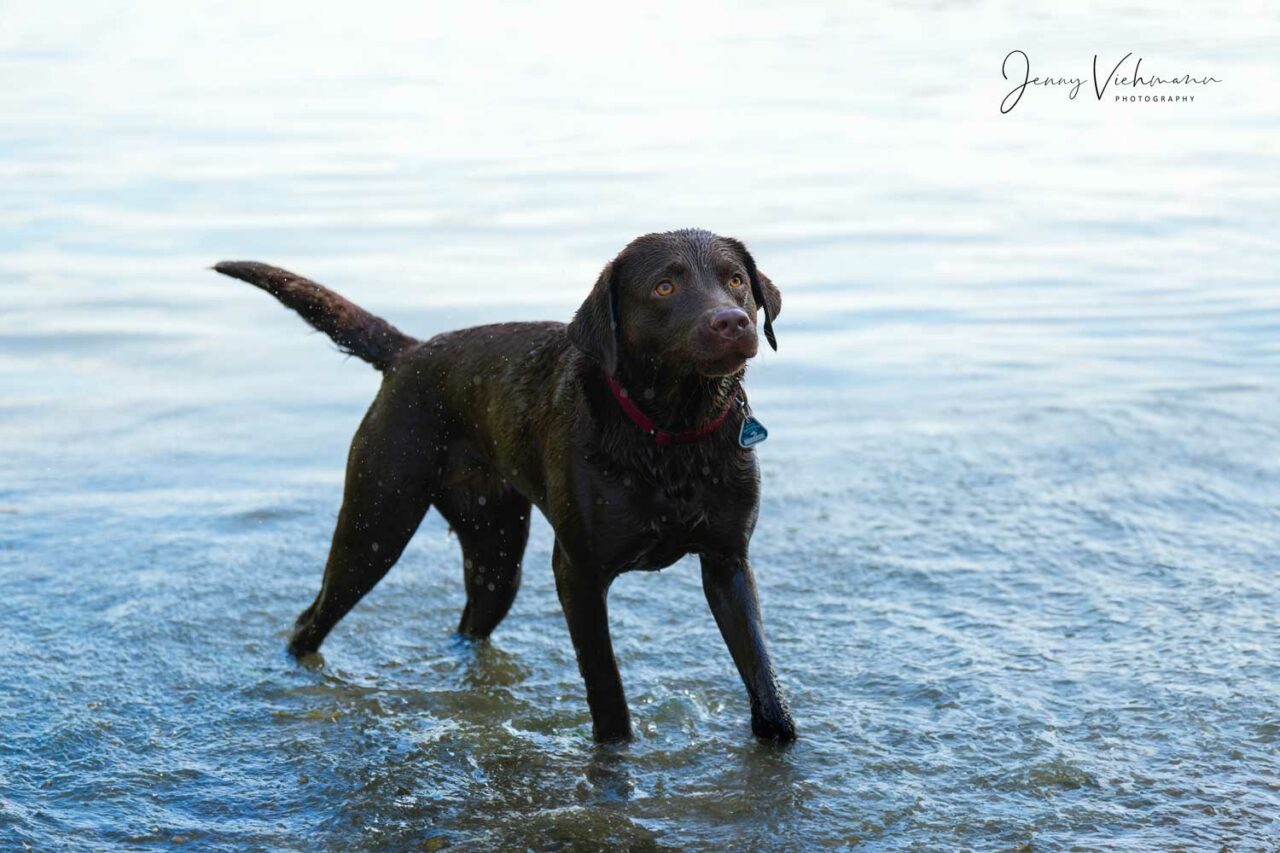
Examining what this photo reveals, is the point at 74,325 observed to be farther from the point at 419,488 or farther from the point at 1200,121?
the point at 1200,121

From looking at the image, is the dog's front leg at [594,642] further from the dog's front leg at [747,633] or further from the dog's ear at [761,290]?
the dog's ear at [761,290]

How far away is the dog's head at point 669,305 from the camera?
4.33 m

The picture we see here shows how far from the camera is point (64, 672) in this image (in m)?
5.57

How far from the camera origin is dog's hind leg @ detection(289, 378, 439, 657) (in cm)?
537

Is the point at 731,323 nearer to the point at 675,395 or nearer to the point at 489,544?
the point at 675,395

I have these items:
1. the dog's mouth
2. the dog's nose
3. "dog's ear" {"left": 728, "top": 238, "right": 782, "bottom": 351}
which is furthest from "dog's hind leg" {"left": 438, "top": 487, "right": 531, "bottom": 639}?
the dog's nose

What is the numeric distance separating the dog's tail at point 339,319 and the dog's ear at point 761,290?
1.39 metres

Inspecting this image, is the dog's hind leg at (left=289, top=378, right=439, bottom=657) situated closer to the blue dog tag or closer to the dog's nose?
the blue dog tag

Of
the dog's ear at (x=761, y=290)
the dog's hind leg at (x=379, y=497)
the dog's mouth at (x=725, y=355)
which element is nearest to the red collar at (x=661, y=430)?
the dog's mouth at (x=725, y=355)

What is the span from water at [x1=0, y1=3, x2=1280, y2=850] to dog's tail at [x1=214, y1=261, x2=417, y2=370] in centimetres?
117

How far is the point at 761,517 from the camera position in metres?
7.39

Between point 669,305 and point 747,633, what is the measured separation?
1.03m

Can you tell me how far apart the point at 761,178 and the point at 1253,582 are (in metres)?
11.4

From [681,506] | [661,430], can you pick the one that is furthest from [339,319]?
[681,506]
